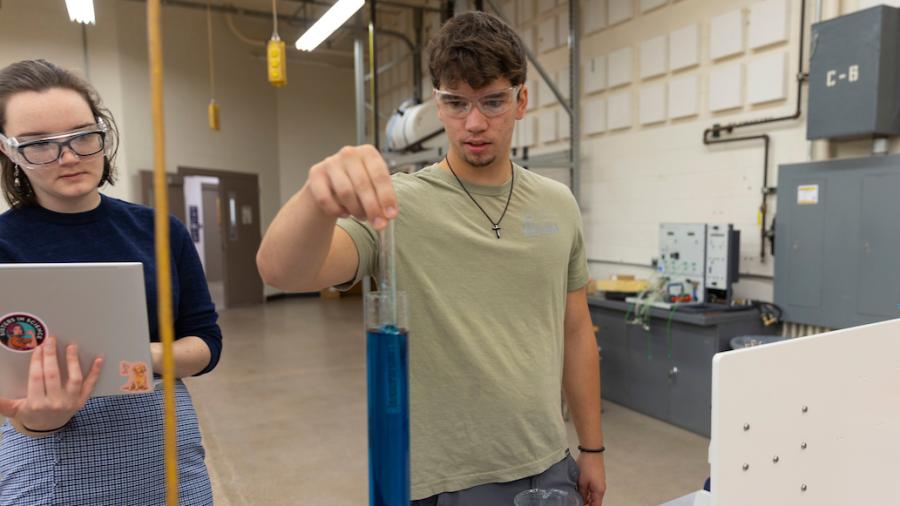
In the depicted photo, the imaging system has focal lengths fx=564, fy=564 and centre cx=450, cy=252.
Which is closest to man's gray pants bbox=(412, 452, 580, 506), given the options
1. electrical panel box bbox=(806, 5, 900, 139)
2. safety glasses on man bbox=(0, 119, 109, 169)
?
safety glasses on man bbox=(0, 119, 109, 169)

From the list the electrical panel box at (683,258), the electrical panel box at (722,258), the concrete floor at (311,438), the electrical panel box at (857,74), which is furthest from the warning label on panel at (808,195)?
the concrete floor at (311,438)

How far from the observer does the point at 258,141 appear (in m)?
7.67

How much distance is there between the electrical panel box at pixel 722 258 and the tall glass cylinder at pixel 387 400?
9.60ft

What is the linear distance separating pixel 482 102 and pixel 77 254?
0.73 m

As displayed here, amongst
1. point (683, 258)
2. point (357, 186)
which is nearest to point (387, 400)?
point (357, 186)

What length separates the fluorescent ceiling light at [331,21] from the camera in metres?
2.51

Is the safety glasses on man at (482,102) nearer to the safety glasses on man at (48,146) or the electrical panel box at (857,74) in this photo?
the safety glasses on man at (48,146)

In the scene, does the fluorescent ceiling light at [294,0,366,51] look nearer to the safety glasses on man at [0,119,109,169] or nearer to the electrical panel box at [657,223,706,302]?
the safety glasses on man at [0,119,109,169]

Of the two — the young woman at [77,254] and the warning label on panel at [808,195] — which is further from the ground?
the warning label on panel at [808,195]

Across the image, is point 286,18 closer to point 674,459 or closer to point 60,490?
point 674,459

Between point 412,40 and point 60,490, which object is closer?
point 60,490

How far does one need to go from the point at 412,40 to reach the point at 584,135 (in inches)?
135

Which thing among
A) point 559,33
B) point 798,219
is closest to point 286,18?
point 559,33

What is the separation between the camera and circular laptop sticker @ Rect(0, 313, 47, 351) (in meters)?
0.70
